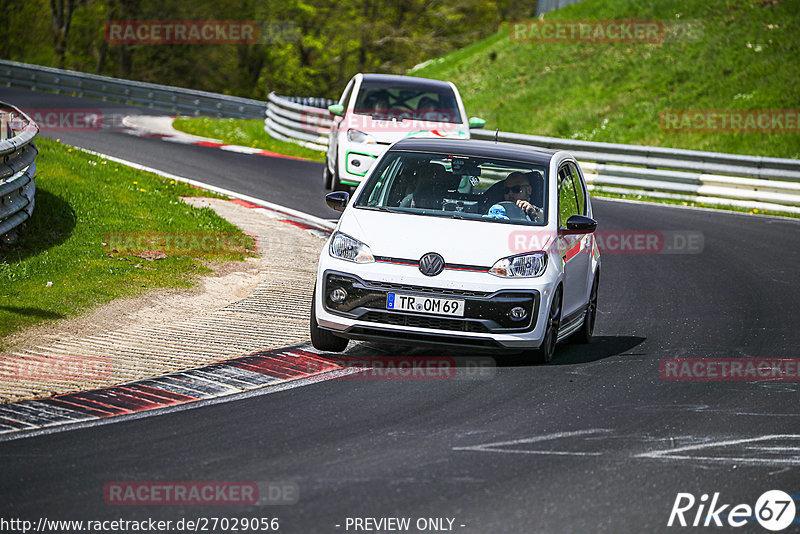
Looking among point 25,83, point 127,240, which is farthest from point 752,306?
point 25,83

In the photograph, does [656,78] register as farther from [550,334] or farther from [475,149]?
[550,334]

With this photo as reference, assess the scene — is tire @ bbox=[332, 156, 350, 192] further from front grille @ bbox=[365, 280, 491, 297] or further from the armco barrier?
front grille @ bbox=[365, 280, 491, 297]

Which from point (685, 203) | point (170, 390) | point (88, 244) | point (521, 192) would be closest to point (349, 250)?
point (521, 192)

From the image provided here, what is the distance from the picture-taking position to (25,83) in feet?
130

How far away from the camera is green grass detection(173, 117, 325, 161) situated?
2789cm

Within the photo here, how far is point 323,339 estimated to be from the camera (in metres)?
8.90

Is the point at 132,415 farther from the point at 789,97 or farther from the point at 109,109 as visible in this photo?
the point at 109,109

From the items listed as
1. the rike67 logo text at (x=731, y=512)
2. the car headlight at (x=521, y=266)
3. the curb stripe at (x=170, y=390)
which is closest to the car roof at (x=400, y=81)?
the curb stripe at (x=170, y=390)

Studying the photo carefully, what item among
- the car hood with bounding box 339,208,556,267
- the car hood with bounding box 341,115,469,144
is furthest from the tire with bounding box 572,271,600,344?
the car hood with bounding box 341,115,469,144

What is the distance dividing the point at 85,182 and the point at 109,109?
64.7 feet

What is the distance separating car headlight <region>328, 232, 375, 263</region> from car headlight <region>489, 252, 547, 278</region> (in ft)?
3.13

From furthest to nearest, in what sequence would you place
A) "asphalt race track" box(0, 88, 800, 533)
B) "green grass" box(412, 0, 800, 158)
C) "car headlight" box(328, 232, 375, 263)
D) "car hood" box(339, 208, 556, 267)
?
"green grass" box(412, 0, 800, 158) → "car headlight" box(328, 232, 375, 263) → "car hood" box(339, 208, 556, 267) → "asphalt race track" box(0, 88, 800, 533)

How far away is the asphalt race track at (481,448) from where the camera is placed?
17.7ft

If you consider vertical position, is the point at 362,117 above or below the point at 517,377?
above
